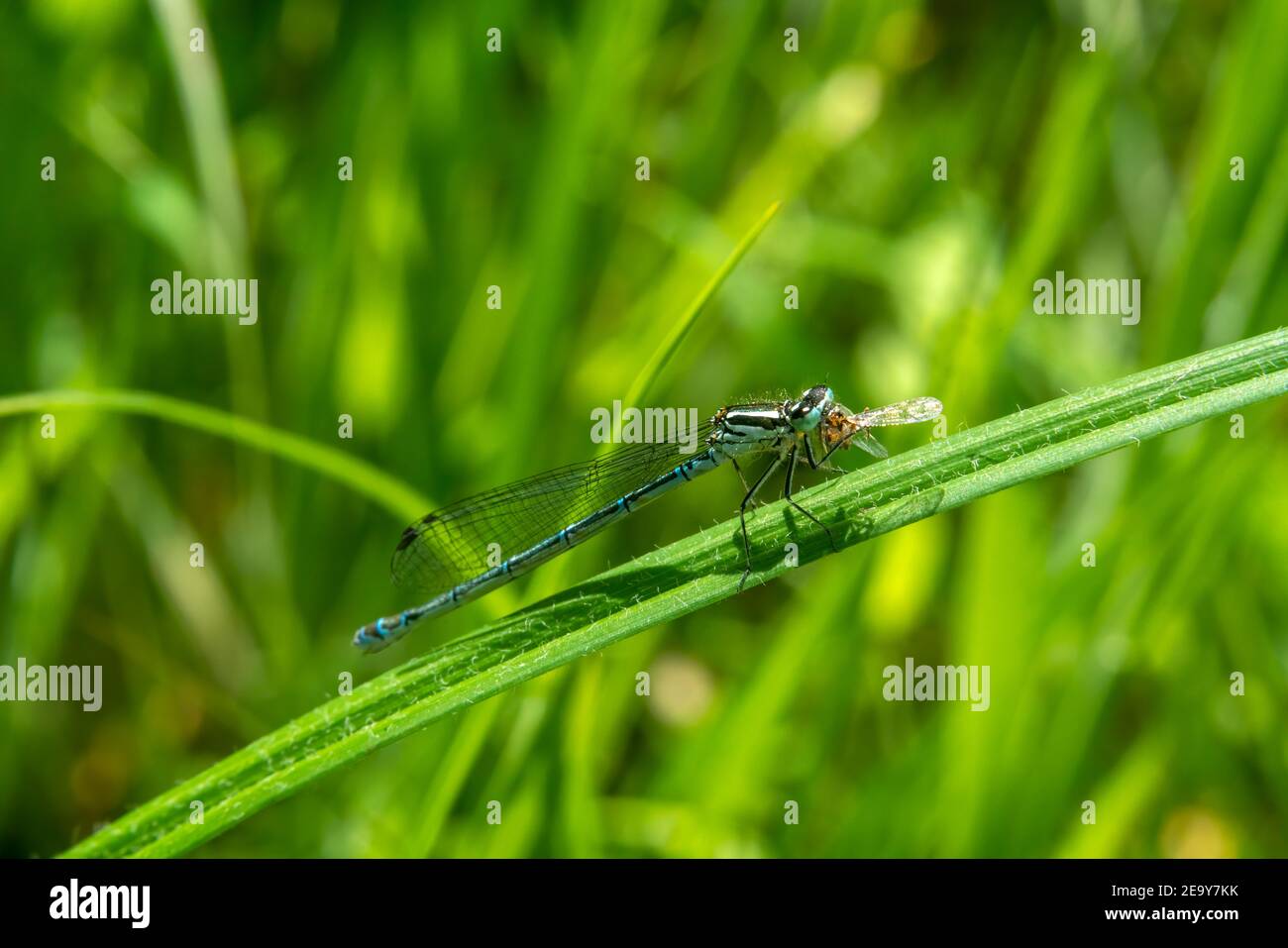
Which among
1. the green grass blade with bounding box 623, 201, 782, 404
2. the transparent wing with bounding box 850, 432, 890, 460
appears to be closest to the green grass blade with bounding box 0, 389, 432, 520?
the green grass blade with bounding box 623, 201, 782, 404

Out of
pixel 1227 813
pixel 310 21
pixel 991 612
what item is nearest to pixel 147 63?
pixel 310 21

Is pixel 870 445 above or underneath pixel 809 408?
underneath

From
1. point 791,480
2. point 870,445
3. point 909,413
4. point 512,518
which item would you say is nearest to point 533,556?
point 512,518

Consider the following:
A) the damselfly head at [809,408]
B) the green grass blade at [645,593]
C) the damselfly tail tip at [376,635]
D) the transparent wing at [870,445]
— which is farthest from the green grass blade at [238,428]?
the transparent wing at [870,445]

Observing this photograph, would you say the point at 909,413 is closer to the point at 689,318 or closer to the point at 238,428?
the point at 689,318

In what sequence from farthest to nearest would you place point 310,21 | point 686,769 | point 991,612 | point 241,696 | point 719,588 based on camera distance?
point 310,21 < point 241,696 < point 686,769 < point 991,612 < point 719,588

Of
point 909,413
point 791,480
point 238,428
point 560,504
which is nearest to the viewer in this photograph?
point 238,428

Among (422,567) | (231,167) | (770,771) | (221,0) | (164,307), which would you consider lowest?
(770,771)

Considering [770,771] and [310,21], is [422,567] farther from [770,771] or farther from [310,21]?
[310,21]

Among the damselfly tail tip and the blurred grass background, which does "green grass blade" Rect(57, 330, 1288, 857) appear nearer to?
the blurred grass background
